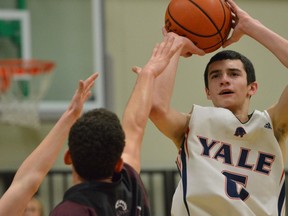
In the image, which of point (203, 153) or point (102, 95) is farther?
point (102, 95)

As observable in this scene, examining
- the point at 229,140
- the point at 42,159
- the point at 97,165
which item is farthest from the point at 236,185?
the point at 97,165

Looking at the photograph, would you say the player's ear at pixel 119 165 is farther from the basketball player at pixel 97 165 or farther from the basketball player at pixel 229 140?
the basketball player at pixel 229 140

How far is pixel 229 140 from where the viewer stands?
3.33m

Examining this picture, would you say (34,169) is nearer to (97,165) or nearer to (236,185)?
(97,165)

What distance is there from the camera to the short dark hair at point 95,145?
228cm

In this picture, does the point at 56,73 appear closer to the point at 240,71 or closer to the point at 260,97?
the point at 260,97

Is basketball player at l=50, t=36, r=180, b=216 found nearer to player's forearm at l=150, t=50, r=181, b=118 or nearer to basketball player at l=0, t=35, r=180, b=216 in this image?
basketball player at l=0, t=35, r=180, b=216

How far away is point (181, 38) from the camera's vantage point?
10.9 feet

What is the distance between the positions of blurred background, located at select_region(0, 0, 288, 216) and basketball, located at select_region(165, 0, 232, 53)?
4011 millimetres

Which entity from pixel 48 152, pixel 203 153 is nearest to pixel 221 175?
pixel 203 153

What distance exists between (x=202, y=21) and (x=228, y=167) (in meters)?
0.66

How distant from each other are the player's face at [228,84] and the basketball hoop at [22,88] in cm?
379

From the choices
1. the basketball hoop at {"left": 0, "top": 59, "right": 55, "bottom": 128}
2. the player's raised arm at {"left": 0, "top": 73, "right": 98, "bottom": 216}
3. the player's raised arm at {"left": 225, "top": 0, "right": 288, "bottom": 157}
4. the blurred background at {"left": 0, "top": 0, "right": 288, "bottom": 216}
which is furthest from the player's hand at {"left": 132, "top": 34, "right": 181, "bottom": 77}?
the blurred background at {"left": 0, "top": 0, "right": 288, "bottom": 216}

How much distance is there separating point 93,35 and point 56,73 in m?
0.56
